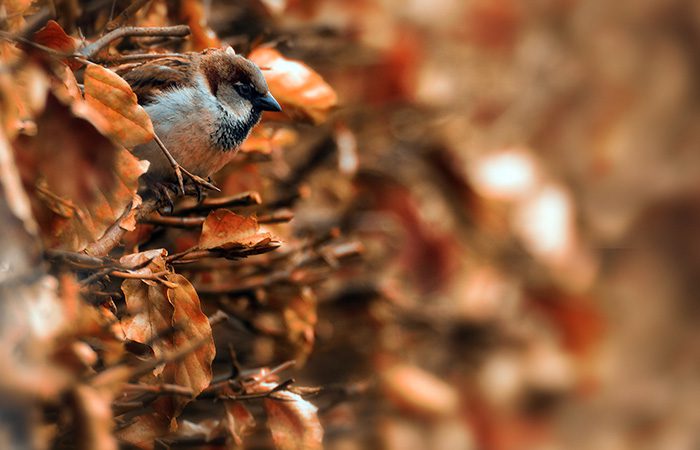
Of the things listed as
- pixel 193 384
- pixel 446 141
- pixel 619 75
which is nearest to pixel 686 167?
pixel 619 75

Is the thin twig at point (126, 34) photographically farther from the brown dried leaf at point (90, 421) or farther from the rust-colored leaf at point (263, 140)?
the brown dried leaf at point (90, 421)

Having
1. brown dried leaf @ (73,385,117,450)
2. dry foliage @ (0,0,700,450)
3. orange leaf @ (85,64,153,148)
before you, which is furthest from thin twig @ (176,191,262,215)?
brown dried leaf @ (73,385,117,450)

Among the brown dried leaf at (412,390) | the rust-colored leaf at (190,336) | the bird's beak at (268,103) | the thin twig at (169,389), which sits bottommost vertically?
the brown dried leaf at (412,390)

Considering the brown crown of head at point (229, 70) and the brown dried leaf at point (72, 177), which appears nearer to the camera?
the brown dried leaf at point (72, 177)

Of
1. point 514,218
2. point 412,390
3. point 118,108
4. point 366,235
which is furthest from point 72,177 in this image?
point 514,218

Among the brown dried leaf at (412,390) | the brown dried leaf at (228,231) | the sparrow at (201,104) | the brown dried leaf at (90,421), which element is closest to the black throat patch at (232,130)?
the sparrow at (201,104)

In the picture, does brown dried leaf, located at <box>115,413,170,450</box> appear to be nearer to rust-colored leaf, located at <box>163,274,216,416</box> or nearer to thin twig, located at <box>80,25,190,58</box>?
rust-colored leaf, located at <box>163,274,216,416</box>
